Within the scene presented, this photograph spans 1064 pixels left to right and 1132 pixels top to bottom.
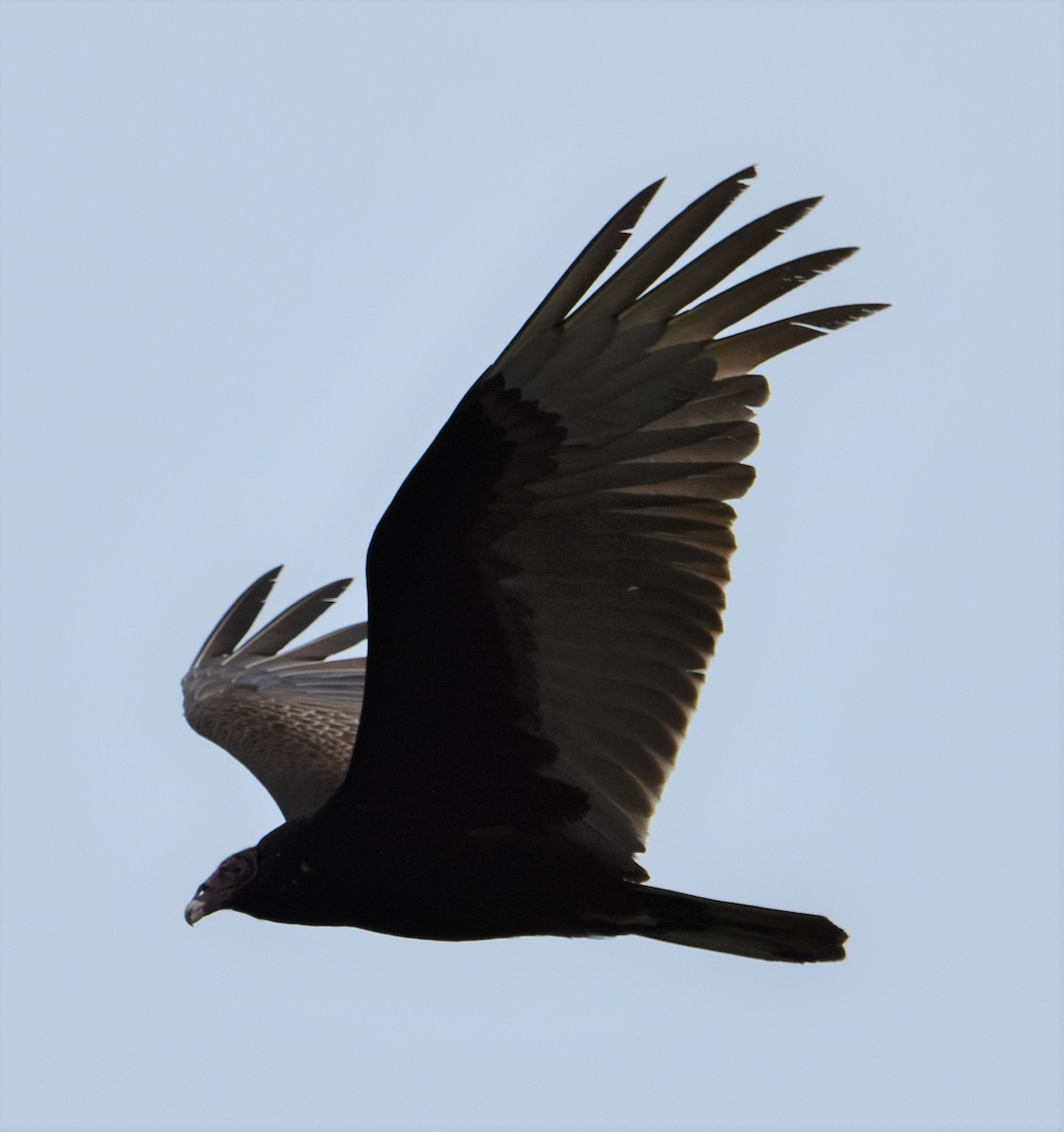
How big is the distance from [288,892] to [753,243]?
2.24 m

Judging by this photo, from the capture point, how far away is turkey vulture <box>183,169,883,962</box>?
5066mm

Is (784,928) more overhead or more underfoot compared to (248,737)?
more underfoot

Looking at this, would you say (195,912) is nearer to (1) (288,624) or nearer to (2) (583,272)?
(2) (583,272)

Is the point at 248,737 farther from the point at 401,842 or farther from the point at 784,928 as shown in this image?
the point at 784,928

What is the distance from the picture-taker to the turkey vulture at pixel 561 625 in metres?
5.07

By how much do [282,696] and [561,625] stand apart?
2632 mm

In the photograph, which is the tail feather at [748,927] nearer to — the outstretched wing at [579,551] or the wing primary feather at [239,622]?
the outstretched wing at [579,551]

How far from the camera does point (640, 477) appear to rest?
5.36m

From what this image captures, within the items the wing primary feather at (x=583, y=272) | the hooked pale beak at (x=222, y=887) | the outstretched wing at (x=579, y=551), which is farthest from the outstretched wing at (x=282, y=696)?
the wing primary feather at (x=583, y=272)

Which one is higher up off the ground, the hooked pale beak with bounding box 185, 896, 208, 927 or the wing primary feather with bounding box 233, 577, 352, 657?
the wing primary feather with bounding box 233, 577, 352, 657

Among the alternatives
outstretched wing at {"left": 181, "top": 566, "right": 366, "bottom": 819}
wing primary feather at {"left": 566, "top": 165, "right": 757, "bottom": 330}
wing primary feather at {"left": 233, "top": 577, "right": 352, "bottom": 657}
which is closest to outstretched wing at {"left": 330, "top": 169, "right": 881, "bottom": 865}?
wing primary feather at {"left": 566, "top": 165, "right": 757, "bottom": 330}

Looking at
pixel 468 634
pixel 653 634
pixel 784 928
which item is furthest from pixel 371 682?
pixel 784 928

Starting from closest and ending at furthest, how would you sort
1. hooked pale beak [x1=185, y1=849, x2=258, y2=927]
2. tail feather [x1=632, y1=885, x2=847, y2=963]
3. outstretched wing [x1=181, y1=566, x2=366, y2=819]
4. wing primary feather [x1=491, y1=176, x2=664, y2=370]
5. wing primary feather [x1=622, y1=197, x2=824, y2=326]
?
wing primary feather [x1=491, y1=176, x2=664, y2=370], wing primary feather [x1=622, y1=197, x2=824, y2=326], tail feather [x1=632, y1=885, x2=847, y2=963], hooked pale beak [x1=185, y1=849, x2=258, y2=927], outstretched wing [x1=181, y1=566, x2=366, y2=819]

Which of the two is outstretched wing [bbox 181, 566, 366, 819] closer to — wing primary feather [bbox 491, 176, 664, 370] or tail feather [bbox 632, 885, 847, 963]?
tail feather [bbox 632, 885, 847, 963]
